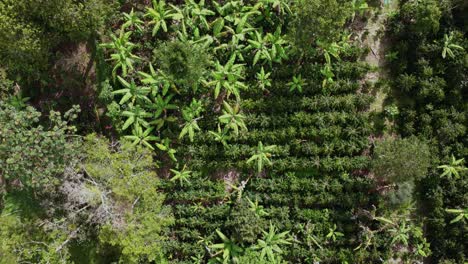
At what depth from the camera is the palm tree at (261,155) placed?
11484 mm

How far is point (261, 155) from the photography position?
1152 cm

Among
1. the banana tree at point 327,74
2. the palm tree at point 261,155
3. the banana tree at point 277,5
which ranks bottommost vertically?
the palm tree at point 261,155

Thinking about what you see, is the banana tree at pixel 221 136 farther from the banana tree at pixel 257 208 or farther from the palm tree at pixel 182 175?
the banana tree at pixel 257 208

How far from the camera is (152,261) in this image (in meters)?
12.0

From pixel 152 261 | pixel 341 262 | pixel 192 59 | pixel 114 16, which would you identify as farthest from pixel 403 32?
pixel 152 261

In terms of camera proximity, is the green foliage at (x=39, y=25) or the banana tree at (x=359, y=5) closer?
the green foliage at (x=39, y=25)

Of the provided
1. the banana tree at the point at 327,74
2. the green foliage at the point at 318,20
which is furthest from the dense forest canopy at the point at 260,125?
the green foliage at the point at 318,20

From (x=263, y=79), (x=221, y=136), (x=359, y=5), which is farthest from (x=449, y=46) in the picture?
(x=221, y=136)

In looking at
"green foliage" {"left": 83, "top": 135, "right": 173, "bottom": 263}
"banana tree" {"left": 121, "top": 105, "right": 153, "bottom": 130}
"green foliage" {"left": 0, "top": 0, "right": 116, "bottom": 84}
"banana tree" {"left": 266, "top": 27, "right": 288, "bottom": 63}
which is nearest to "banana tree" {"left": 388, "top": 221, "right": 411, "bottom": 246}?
"banana tree" {"left": 266, "top": 27, "right": 288, "bottom": 63}

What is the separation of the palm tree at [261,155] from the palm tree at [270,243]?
174 cm

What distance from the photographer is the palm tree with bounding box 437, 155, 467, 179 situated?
11266 millimetres

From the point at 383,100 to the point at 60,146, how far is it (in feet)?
29.4

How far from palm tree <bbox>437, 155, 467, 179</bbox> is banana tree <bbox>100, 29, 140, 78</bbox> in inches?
358

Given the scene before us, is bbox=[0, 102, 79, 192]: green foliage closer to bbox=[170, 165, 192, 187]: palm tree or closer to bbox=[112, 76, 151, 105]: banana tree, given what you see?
bbox=[112, 76, 151, 105]: banana tree
